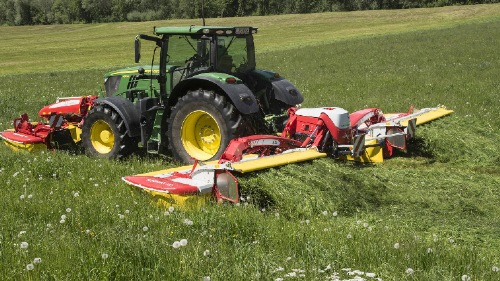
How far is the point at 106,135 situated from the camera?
32.3 ft

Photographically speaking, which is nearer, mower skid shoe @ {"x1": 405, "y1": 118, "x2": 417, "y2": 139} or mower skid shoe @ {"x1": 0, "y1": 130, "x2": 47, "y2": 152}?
mower skid shoe @ {"x1": 405, "y1": 118, "x2": 417, "y2": 139}

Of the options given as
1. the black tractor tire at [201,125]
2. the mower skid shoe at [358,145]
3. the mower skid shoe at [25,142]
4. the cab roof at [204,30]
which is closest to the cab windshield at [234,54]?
the cab roof at [204,30]

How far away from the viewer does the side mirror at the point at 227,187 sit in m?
6.32

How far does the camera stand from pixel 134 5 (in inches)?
3533

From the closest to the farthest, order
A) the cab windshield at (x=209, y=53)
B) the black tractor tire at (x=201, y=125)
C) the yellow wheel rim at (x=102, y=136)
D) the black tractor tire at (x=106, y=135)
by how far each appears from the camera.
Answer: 1. the black tractor tire at (x=201, y=125)
2. the cab windshield at (x=209, y=53)
3. the black tractor tire at (x=106, y=135)
4. the yellow wheel rim at (x=102, y=136)

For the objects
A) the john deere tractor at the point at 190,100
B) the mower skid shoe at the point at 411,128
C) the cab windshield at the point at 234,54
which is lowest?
the mower skid shoe at the point at 411,128

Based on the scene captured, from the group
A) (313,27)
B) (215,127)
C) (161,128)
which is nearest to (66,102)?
(161,128)

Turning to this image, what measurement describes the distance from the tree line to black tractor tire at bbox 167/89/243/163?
209 ft

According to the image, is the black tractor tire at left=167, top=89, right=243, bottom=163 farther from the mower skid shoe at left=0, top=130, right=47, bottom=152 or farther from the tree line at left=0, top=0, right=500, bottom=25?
the tree line at left=0, top=0, right=500, bottom=25

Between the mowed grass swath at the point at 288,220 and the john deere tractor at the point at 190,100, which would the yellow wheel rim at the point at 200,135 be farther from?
the mowed grass swath at the point at 288,220

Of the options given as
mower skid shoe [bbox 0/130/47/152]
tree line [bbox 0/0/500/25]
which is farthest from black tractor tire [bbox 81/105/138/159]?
tree line [bbox 0/0/500/25]

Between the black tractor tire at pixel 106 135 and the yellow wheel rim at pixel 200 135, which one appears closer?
the yellow wheel rim at pixel 200 135

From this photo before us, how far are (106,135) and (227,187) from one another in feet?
13.3

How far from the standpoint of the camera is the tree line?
7794cm
